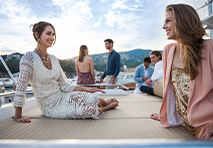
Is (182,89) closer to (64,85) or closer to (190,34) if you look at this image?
(190,34)

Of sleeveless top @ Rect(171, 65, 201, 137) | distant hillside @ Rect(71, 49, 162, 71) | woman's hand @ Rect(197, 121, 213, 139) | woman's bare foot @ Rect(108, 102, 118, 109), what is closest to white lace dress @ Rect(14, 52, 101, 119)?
woman's bare foot @ Rect(108, 102, 118, 109)

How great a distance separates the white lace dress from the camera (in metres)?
1.35

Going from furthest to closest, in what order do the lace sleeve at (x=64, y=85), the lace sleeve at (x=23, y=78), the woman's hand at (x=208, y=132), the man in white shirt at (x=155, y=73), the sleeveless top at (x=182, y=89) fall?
the man in white shirt at (x=155, y=73), the lace sleeve at (x=64, y=85), the lace sleeve at (x=23, y=78), the sleeveless top at (x=182, y=89), the woman's hand at (x=208, y=132)

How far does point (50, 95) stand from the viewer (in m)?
1.49

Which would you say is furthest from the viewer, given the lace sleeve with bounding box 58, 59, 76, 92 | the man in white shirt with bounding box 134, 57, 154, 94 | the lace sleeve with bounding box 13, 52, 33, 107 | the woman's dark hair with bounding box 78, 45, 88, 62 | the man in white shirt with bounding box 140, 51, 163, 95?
the man in white shirt with bounding box 134, 57, 154, 94

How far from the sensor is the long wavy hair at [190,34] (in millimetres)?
917

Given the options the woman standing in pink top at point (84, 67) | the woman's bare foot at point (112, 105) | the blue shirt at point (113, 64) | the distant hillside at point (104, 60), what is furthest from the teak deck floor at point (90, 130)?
the distant hillside at point (104, 60)

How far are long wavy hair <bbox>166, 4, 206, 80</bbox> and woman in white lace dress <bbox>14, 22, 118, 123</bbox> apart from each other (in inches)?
36.1

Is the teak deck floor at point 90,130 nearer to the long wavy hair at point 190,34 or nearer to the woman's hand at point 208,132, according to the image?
the woman's hand at point 208,132

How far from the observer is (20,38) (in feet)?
7.38

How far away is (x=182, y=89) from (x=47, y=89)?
4.01 ft

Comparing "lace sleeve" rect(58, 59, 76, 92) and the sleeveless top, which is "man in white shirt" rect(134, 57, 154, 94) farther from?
the sleeveless top

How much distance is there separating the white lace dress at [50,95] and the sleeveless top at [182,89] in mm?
749

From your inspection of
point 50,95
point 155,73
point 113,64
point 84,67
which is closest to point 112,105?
point 50,95
